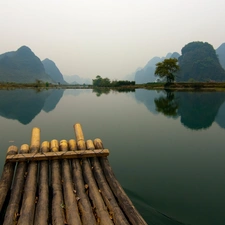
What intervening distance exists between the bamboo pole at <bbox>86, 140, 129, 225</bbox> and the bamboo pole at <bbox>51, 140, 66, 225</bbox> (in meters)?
0.89

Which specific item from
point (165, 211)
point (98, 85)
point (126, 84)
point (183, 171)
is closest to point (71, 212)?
point (165, 211)

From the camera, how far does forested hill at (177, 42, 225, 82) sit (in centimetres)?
16650

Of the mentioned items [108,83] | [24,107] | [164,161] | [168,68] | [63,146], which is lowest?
[164,161]

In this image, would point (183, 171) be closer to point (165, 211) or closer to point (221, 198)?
point (221, 198)

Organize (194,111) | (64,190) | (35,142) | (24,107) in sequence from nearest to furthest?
(64,190)
(35,142)
(194,111)
(24,107)

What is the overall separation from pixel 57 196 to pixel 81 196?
0.51m

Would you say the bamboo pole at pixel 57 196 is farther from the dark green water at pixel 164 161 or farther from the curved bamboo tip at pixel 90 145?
the dark green water at pixel 164 161

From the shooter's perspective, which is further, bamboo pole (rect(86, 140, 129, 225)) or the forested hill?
the forested hill

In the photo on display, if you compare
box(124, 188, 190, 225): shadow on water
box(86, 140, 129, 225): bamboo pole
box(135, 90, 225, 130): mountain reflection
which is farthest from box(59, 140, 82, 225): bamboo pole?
box(135, 90, 225, 130): mountain reflection

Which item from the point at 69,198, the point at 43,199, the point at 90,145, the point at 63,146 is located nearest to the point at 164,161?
the point at 90,145

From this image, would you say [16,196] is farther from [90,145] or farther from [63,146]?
[90,145]

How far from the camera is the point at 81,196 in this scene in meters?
4.52

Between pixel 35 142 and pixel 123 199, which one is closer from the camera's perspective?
pixel 123 199

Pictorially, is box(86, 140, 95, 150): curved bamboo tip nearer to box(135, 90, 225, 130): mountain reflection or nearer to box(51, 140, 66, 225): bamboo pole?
box(51, 140, 66, 225): bamboo pole
